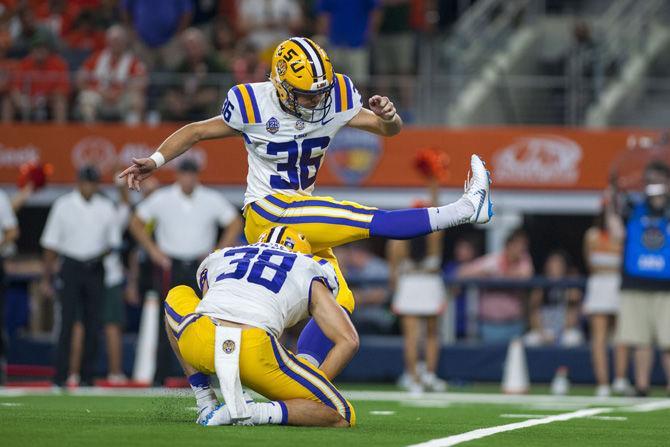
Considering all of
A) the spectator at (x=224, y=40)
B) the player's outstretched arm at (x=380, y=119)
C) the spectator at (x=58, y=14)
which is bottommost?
the player's outstretched arm at (x=380, y=119)

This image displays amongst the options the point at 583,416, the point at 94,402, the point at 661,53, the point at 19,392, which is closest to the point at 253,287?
the point at 583,416

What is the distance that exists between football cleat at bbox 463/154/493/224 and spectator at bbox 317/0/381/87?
1015cm

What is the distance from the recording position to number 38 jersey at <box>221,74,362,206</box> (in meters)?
8.74

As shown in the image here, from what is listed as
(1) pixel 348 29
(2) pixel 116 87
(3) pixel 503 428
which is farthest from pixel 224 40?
(3) pixel 503 428

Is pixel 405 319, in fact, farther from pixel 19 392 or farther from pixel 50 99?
pixel 50 99

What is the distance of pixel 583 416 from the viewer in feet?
31.9

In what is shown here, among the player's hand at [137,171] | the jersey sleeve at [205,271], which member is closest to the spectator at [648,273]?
Answer: the jersey sleeve at [205,271]

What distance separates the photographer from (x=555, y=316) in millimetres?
16625

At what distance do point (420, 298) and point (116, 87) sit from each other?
5120 mm

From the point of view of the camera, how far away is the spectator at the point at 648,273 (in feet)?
45.1

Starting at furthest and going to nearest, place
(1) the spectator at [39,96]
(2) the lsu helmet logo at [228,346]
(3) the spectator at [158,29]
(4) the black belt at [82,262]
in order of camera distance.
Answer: (3) the spectator at [158,29] < (1) the spectator at [39,96] < (4) the black belt at [82,262] < (2) the lsu helmet logo at [228,346]

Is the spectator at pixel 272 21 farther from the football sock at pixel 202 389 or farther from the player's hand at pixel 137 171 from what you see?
the football sock at pixel 202 389

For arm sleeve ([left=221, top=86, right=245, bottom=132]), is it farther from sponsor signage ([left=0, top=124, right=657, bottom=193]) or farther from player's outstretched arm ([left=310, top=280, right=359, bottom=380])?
sponsor signage ([left=0, top=124, right=657, bottom=193])

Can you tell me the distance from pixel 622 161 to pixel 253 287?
307 inches
